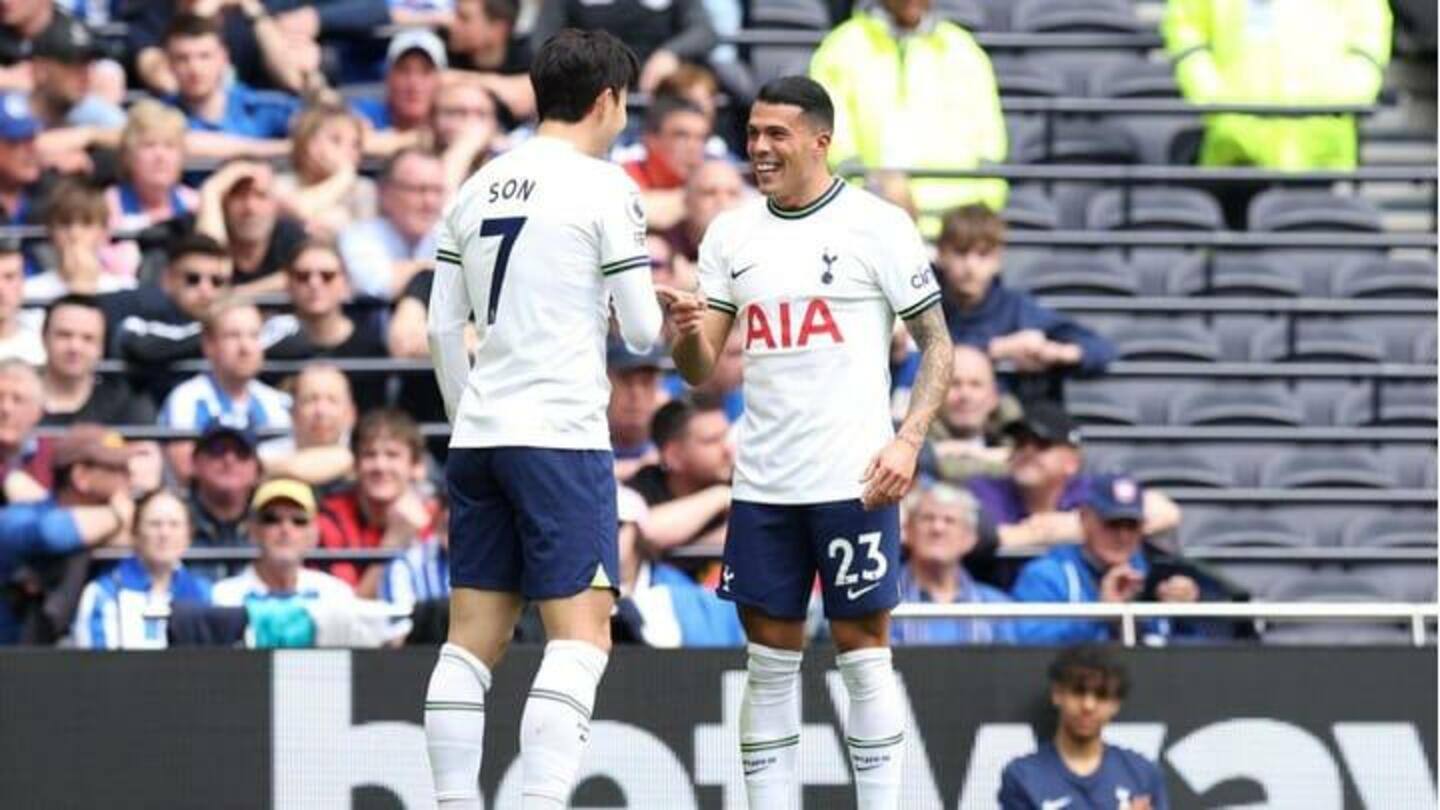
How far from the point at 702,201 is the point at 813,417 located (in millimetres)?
4917

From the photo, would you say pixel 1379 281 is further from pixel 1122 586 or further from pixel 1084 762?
pixel 1084 762

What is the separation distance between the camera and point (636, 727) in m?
10.7

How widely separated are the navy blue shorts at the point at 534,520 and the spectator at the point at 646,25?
6792 mm

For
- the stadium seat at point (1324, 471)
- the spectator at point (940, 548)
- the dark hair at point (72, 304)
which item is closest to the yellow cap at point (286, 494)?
the dark hair at point (72, 304)

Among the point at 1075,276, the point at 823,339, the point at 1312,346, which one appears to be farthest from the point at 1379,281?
the point at 823,339

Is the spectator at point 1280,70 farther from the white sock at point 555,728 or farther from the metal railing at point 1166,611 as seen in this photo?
the white sock at point 555,728

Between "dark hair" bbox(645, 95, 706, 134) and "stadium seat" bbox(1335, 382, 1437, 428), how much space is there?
10.2 feet

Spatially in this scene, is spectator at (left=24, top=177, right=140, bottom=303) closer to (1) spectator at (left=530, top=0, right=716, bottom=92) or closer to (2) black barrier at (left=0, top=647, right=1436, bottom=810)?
(1) spectator at (left=530, top=0, right=716, bottom=92)

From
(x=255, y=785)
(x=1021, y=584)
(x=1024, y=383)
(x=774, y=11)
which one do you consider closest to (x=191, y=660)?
(x=255, y=785)

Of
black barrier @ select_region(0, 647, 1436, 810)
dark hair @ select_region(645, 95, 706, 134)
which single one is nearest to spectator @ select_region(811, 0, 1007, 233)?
dark hair @ select_region(645, 95, 706, 134)

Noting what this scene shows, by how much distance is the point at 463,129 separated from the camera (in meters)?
14.3

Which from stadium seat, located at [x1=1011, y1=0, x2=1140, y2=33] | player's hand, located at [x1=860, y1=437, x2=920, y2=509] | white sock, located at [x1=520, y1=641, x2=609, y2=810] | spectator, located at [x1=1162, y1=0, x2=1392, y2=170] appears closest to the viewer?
white sock, located at [x1=520, y1=641, x2=609, y2=810]

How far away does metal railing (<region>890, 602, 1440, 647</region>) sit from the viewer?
10.6m

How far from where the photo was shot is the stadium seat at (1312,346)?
48.6ft
